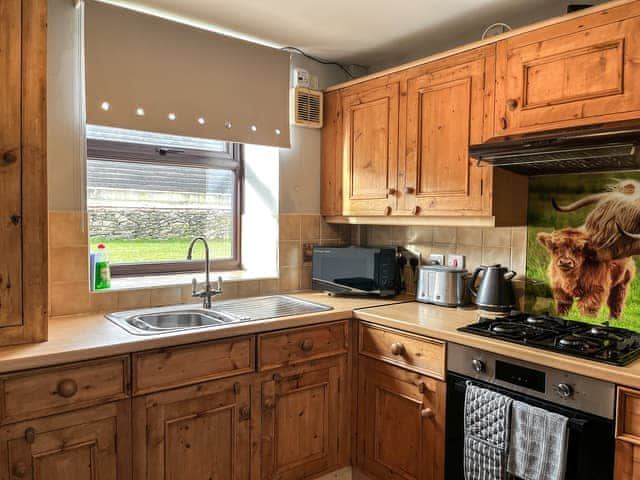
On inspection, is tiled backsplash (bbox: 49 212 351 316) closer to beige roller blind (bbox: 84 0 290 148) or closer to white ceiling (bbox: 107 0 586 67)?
beige roller blind (bbox: 84 0 290 148)

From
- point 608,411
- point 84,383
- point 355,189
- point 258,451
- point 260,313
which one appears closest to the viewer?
point 608,411

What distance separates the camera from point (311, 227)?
9.74ft

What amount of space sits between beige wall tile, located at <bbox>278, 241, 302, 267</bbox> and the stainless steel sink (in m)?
0.36

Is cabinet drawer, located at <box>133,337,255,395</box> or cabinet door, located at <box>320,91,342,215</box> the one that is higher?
cabinet door, located at <box>320,91,342,215</box>

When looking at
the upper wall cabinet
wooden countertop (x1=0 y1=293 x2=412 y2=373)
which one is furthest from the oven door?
the upper wall cabinet

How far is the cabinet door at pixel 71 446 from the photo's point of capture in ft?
5.05

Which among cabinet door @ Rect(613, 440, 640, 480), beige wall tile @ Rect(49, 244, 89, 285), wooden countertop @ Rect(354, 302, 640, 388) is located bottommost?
cabinet door @ Rect(613, 440, 640, 480)

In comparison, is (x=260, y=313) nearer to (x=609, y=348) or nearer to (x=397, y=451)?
(x=397, y=451)

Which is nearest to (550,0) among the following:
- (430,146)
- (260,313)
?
(430,146)

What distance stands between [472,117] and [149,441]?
1872 millimetres

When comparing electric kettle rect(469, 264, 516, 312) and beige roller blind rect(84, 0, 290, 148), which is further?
electric kettle rect(469, 264, 516, 312)

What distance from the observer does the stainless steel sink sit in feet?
6.97

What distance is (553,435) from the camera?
157 centimetres

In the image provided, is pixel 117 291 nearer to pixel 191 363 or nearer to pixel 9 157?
pixel 191 363
